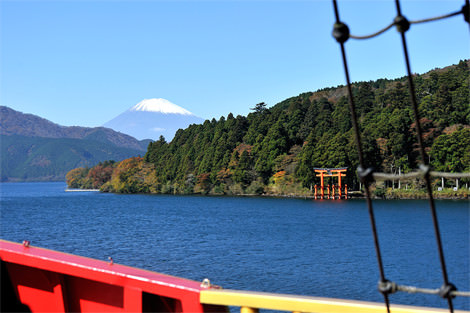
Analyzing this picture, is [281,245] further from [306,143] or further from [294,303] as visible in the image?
[306,143]

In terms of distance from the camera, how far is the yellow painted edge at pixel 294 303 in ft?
9.52

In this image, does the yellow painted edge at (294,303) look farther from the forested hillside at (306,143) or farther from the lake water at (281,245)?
the forested hillside at (306,143)

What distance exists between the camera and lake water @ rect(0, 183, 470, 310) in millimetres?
15898

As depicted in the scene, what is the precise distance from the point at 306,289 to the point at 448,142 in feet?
130

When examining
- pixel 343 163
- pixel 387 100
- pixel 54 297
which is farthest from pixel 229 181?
pixel 54 297

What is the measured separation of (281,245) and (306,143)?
41.4 meters

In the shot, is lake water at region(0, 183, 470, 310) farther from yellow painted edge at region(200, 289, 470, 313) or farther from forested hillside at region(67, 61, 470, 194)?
forested hillside at region(67, 61, 470, 194)

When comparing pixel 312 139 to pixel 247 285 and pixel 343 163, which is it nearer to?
pixel 343 163

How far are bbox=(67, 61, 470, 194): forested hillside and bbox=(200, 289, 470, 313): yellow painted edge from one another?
160ft

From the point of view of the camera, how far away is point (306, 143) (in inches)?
2532

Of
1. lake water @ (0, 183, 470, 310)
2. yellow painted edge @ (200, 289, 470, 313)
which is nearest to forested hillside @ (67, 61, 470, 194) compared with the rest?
lake water @ (0, 183, 470, 310)

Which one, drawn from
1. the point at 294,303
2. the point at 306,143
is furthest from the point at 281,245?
the point at 306,143

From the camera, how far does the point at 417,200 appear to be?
167ft

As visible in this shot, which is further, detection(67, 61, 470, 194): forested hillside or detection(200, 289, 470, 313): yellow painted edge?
detection(67, 61, 470, 194): forested hillside
